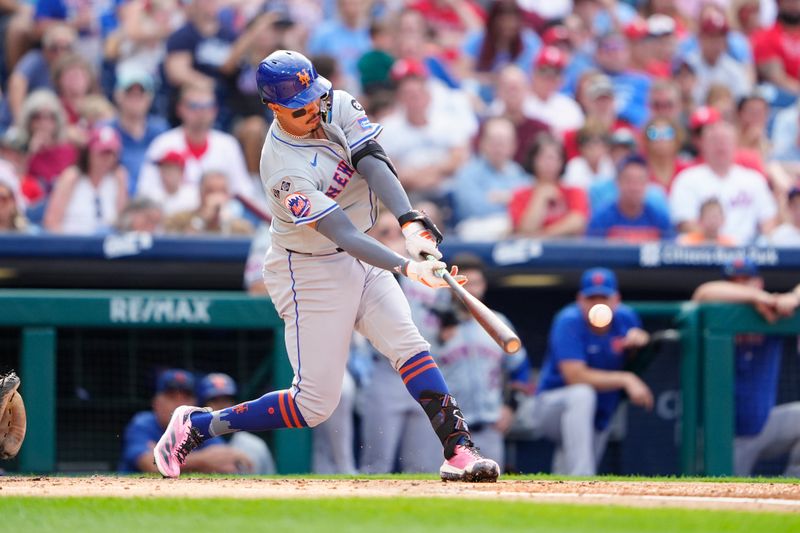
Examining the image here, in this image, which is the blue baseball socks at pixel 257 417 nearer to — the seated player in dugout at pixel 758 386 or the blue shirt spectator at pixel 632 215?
the seated player in dugout at pixel 758 386

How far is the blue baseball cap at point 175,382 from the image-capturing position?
23.1 feet

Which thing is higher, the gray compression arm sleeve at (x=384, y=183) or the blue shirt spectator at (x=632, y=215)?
the blue shirt spectator at (x=632, y=215)

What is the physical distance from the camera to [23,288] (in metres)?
7.97

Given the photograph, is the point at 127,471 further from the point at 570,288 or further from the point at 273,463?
the point at 570,288

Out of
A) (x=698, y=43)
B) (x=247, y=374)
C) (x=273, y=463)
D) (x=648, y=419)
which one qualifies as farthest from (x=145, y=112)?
(x=698, y=43)

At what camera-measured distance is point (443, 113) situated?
943 centimetres

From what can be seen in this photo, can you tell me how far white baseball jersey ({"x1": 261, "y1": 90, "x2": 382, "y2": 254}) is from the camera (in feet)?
15.8

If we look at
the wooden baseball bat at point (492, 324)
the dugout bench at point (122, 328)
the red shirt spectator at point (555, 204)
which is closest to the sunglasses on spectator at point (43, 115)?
the dugout bench at point (122, 328)

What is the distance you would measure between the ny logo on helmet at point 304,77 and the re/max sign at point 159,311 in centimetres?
265

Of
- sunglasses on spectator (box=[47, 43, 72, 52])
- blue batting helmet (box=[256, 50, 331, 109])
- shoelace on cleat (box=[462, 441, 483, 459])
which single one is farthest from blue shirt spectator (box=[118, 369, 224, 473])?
Answer: sunglasses on spectator (box=[47, 43, 72, 52])

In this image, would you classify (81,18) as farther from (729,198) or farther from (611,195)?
(729,198)

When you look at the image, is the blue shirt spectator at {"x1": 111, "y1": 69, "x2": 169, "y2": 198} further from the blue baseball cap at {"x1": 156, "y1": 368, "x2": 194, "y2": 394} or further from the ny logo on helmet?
the ny logo on helmet

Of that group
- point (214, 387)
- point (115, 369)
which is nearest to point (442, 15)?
point (115, 369)

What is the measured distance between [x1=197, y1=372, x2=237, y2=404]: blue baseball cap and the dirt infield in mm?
1560
